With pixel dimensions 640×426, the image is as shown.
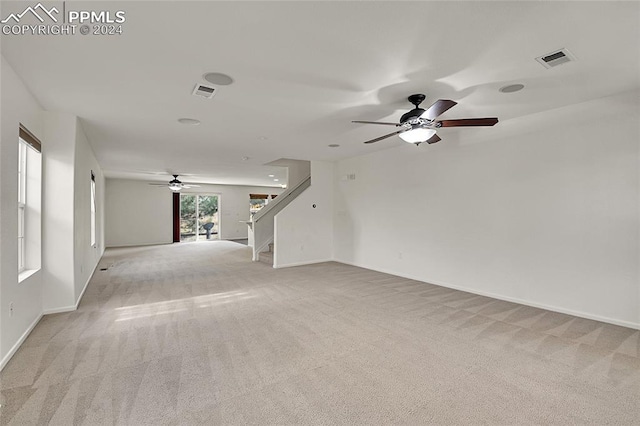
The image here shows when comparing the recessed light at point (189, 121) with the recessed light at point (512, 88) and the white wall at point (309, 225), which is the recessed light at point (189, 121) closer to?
the white wall at point (309, 225)

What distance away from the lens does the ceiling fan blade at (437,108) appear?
261 centimetres

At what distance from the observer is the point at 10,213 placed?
265 centimetres

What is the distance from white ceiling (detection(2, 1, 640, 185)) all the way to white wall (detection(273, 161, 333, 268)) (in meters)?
3.12

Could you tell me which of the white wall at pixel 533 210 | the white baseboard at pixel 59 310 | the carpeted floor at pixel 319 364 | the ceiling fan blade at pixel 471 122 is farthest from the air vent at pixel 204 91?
the white wall at pixel 533 210

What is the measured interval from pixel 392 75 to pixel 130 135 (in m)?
4.55

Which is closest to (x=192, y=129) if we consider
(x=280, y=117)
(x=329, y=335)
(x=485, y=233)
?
(x=280, y=117)

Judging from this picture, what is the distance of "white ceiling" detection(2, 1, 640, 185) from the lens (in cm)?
192

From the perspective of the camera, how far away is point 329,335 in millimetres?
3113

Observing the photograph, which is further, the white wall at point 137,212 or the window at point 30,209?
the white wall at point 137,212

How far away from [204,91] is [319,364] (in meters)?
3.01

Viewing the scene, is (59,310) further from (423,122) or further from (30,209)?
(423,122)

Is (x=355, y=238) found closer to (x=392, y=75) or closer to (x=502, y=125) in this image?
(x=502, y=125)

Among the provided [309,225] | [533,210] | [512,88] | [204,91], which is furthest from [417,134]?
[309,225]

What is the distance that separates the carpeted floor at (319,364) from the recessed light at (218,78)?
2.67 meters
